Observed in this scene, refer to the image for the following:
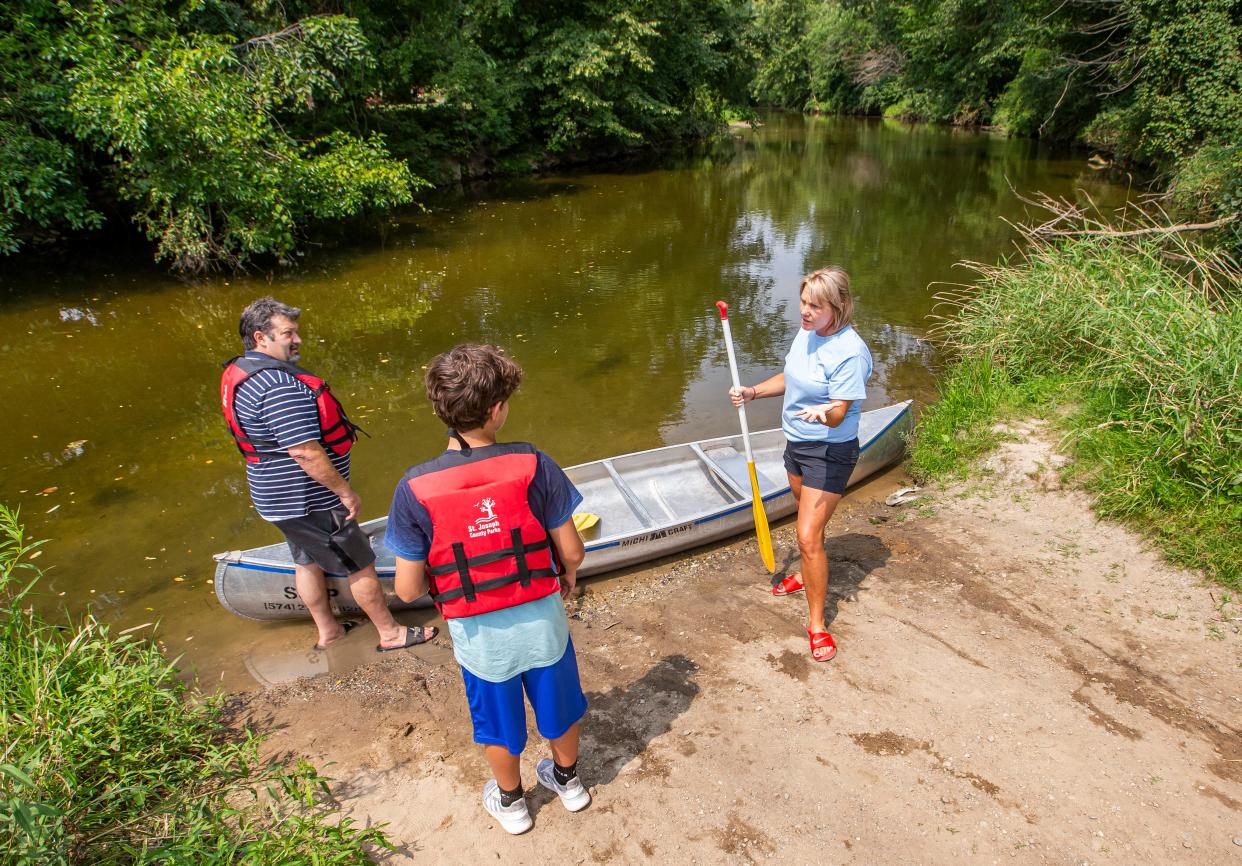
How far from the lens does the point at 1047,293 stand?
6.41 meters

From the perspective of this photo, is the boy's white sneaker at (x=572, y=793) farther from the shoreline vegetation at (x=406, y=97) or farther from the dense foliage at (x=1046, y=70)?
the dense foliage at (x=1046, y=70)

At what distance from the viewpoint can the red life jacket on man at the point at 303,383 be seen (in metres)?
3.24

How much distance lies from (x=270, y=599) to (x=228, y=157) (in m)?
8.22

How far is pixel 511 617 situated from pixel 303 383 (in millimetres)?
1698

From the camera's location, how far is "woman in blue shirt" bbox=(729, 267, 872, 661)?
326 cm

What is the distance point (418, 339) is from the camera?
9391mm

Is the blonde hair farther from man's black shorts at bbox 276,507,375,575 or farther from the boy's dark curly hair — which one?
man's black shorts at bbox 276,507,375,575

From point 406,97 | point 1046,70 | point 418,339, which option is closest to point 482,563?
point 418,339

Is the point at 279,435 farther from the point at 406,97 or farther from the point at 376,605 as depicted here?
the point at 406,97

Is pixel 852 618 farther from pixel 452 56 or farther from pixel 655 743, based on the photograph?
pixel 452 56

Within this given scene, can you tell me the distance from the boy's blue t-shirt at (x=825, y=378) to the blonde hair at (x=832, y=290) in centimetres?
11

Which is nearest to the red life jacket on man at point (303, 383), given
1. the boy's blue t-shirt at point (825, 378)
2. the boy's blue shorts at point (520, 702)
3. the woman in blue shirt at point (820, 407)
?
the boy's blue shorts at point (520, 702)

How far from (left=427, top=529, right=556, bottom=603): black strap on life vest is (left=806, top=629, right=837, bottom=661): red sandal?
6.72 ft

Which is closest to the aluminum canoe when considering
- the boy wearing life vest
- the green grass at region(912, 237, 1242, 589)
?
the green grass at region(912, 237, 1242, 589)
